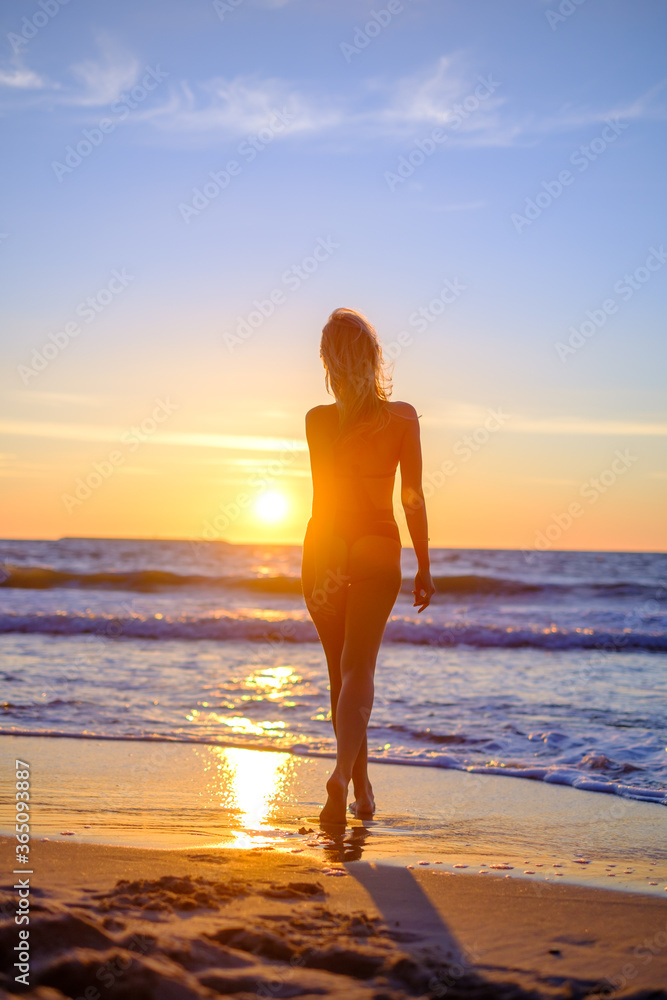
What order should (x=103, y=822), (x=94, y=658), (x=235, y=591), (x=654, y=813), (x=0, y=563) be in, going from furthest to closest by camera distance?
(x=0, y=563) → (x=235, y=591) → (x=94, y=658) → (x=654, y=813) → (x=103, y=822)

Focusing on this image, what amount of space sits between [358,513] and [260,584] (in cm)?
2098

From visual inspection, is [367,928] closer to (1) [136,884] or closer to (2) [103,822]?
(1) [136,884]

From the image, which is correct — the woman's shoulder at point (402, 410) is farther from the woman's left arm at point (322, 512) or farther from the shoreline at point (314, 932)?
the shoreline at point (314, 932)

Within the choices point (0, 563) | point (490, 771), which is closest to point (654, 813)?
point (490, 771)

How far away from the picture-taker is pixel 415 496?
10.9 ft

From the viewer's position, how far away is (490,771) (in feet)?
15.1

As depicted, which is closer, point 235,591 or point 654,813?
point 654,813

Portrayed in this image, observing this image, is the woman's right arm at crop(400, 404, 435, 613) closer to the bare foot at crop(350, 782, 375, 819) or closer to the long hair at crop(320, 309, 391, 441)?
the long hair at crop(320, 309, 391, 441)

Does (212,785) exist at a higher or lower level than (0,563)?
lower

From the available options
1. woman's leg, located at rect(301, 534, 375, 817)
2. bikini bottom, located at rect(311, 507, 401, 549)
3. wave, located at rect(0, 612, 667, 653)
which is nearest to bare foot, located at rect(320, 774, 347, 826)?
woman's leg, located at rect(301, 534, 375, 817)

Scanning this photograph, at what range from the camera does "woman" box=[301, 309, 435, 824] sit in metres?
3.27

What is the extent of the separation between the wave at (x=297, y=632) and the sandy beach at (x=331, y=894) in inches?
332

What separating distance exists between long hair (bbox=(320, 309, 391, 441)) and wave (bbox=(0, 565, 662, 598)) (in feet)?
65.1

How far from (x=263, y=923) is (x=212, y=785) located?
222 cm
